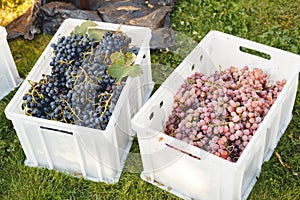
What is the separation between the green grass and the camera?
2166 millimetres

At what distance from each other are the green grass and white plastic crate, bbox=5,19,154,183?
4 cm

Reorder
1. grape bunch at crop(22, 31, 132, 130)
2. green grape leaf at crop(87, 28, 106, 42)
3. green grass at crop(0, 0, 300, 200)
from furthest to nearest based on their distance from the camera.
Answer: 1. green grape leaf at crop(87, 28, 106, 42)
2. green grass at crop(0, 0, 300, 200)
3. grape bunch at crop(22, 31, 132, 130)

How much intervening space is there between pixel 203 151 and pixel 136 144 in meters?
0.53

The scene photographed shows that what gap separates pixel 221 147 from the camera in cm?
196

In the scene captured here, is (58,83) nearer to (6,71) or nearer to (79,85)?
(79,85)

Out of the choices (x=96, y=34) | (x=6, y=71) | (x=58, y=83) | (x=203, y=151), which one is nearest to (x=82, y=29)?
(x=96, y=34)

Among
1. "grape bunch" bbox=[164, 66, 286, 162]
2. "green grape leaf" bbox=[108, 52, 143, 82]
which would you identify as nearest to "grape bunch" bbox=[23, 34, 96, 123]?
"green grape leaf" bbox=[108, 52, 143, 82]

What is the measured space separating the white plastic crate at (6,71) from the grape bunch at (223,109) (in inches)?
34.2

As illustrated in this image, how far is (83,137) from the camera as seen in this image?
6.58 ft

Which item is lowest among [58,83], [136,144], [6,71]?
[136,144]

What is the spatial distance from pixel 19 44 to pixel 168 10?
84cm

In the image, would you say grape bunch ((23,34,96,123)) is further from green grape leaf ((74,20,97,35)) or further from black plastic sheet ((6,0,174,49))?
black plastic sheet ((6,0,174,49))

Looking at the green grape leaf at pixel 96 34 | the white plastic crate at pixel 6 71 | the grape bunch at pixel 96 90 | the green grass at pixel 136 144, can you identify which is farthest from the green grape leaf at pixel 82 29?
the green grass at pixel 136 144

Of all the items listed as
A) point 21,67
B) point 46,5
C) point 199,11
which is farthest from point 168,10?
point 21,67
